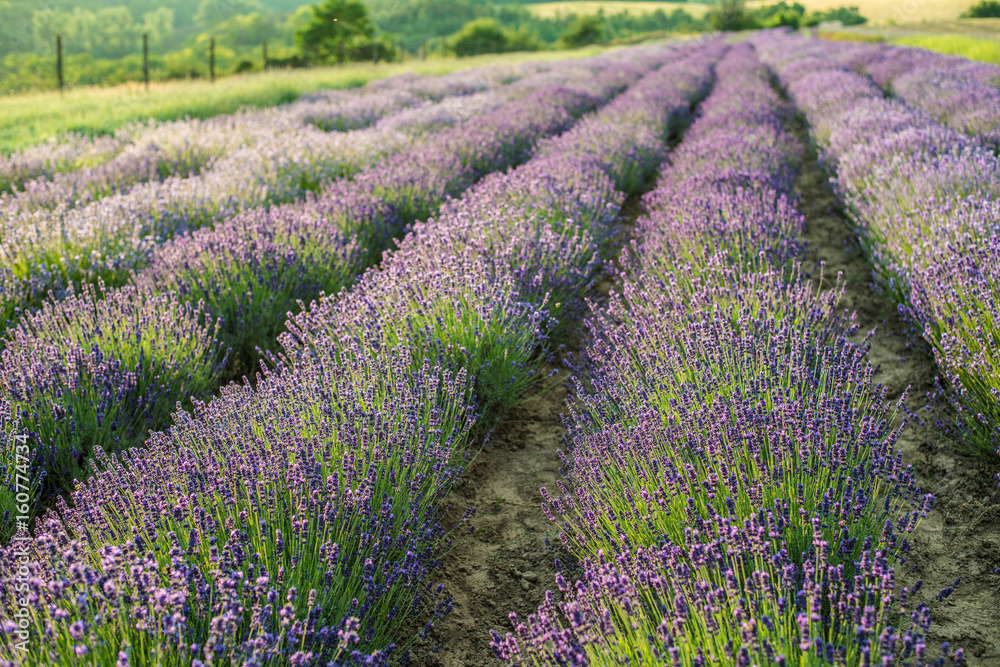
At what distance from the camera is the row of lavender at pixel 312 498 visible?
4.22ft

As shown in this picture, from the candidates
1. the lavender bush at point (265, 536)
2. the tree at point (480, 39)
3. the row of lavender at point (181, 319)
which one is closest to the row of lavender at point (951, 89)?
the row of lavender at point (181, 319)

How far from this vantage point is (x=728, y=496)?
1.73 metres

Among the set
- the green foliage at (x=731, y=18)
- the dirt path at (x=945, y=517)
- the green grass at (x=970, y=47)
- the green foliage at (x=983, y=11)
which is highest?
the green foliage at (x=731, y=18)

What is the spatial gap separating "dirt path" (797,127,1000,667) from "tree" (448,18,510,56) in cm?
4586

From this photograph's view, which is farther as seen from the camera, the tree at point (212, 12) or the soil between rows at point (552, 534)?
the tree at point (212, 12)

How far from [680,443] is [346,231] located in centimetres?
315

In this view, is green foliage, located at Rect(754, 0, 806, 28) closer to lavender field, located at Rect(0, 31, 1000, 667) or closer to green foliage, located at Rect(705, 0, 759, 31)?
green foliage, located at Rect(705, 0, 759, 31)

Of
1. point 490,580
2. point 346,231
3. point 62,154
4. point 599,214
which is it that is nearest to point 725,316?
point 490,580

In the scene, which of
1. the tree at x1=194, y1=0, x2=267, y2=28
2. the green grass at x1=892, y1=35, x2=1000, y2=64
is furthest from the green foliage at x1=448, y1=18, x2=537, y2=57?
the green grass at x1=892, y1=35, x2=1000, y2=64

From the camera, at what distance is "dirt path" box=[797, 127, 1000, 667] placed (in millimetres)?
1838

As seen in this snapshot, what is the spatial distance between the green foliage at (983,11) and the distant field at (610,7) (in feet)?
100

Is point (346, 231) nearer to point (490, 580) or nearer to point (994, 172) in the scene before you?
point (490, 580)

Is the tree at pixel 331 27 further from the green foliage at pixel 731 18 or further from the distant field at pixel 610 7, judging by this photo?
the distant field at pixel 610 7

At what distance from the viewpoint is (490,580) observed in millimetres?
2195
